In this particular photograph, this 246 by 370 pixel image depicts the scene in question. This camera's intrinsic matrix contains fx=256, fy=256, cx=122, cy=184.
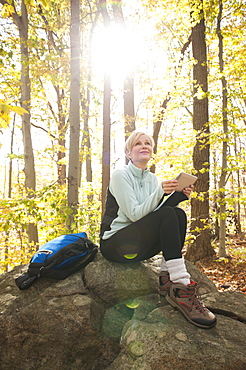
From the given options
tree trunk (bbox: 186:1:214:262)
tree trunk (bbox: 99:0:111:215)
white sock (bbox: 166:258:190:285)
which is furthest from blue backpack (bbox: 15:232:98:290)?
tree trunk (bbox: 186:1:214:262)

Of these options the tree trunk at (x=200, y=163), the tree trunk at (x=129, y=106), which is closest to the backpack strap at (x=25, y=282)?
the tree trunk at (x=200, y=163)

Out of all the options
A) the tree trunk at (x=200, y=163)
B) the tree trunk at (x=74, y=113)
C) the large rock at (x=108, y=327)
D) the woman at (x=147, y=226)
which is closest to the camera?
the large rock at (x=108, y=327)

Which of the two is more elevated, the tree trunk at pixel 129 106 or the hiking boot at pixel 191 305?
the tree trunk at pixel 129 106

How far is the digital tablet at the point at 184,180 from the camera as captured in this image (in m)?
2.05

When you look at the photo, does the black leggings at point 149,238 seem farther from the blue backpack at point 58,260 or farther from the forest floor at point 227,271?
the forest floor at point 227,271

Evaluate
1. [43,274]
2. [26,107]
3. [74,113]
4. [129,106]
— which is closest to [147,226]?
[43,274]

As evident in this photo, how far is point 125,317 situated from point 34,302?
80 cm

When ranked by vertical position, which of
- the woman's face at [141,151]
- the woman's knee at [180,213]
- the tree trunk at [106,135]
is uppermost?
the tree trunk at [106,135]

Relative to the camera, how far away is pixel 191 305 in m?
1.93

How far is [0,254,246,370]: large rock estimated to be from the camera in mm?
1688

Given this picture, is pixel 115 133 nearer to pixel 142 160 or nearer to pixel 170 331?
pixel 142 160

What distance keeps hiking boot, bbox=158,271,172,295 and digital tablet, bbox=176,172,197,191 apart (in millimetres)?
840

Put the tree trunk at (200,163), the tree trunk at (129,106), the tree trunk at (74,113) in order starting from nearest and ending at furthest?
the tree trunk at (74,113) → the tree trunk at (200,163) → the tree trunk at (129,106)

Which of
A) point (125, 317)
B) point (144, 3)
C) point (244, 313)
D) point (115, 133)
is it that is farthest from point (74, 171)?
point (115, 133)
